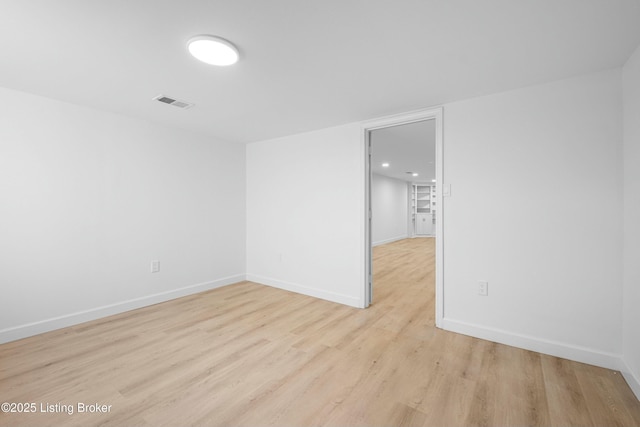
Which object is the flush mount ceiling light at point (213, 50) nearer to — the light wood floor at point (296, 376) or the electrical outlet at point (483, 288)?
the light wood floor at point (296, 376)

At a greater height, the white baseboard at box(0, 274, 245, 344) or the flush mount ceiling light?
the flush mount ceiling light

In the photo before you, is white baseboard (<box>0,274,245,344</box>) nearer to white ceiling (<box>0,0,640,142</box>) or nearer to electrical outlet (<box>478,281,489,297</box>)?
white ceiling (<box>0,0,640,142</box>)

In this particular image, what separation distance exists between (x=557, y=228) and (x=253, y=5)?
2730 millimetres

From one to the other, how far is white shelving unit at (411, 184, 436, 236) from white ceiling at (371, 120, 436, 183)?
428 centimetres

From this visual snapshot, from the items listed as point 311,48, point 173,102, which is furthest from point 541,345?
point 173,102

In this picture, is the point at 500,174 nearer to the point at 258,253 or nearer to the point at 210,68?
the point at 210,68

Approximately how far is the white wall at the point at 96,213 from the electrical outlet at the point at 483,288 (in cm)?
350

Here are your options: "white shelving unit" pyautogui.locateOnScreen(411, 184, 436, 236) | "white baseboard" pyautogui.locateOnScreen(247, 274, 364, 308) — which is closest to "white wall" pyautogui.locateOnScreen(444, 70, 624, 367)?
"white baseboard" pyautogui.locateOnScreen(247, 274, 364, 308)

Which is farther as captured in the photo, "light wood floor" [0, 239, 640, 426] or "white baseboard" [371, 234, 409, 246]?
"white baseboard" [371, 234, 409, 246]

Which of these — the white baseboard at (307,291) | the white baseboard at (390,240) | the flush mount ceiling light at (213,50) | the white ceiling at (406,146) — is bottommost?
the white baseboard at (307,291)

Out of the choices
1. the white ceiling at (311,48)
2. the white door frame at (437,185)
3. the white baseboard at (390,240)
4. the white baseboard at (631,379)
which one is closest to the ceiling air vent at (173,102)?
the white ceiling at (311,48)

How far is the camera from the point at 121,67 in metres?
2.10

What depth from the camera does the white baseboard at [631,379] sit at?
172cm

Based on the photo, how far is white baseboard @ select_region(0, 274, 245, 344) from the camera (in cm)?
250
